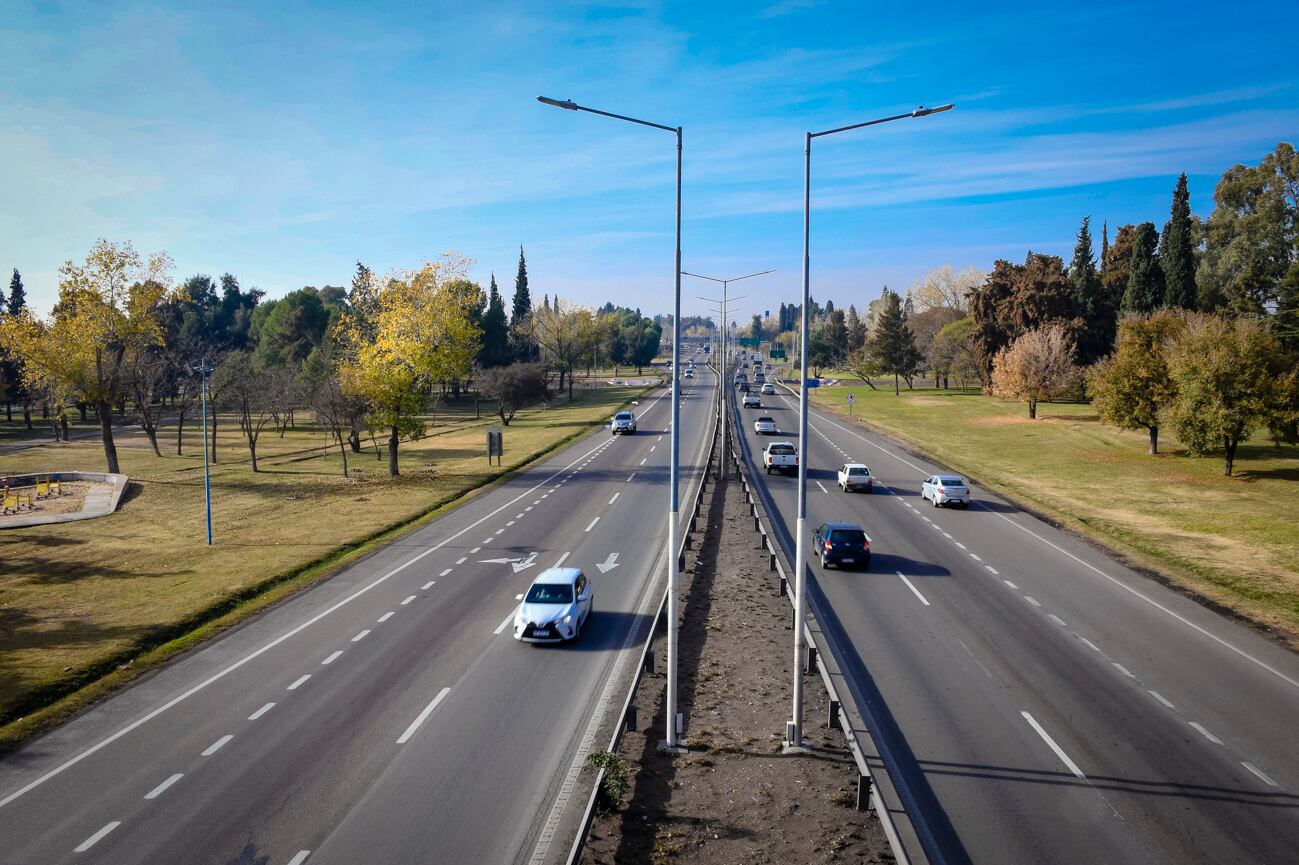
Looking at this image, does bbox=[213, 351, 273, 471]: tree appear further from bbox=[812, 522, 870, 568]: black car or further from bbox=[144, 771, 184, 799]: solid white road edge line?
bbox=[144, 771, 184, 799]: solid white road edge line

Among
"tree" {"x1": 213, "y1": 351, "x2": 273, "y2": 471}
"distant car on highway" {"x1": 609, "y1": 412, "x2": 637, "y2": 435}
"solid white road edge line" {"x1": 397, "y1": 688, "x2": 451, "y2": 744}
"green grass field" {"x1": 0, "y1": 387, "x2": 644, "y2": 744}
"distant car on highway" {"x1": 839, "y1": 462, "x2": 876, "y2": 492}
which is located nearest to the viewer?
"solid white road edge line" {"x1": 397, "y1": 688, "x2": 451, "y2": 744}

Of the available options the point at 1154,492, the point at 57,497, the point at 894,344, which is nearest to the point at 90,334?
the point at 57,497

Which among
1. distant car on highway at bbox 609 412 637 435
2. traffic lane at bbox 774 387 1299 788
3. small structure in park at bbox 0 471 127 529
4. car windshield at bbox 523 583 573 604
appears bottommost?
traffic lane at bbox 774 387 1299 788

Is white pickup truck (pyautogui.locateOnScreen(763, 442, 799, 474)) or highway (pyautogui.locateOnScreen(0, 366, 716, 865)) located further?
white pickup truck (pyautogui.locateOnScreen(763, 442, 799, 474))

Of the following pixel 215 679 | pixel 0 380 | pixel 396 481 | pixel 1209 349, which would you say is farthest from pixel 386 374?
pixel 0 380

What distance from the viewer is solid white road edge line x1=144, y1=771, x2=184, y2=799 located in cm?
1252

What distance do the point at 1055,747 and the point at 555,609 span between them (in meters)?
11.1

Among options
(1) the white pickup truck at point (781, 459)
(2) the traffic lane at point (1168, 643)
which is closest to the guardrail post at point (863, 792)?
(2) the traffic lane at point (1168, 643)

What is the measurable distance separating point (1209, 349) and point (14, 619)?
5463 centimetres

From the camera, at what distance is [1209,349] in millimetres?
44156

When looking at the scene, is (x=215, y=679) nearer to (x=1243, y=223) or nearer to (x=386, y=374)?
(x=386, y=374)

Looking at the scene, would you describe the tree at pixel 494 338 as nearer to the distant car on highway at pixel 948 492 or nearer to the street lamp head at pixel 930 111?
the distant car on highway at pixel 948 492

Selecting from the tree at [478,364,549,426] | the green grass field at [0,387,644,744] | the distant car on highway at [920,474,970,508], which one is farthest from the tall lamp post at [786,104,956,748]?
the tree at [478,364,549,426]

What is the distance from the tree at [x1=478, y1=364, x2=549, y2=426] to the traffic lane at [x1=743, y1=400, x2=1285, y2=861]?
5541 centimetres
